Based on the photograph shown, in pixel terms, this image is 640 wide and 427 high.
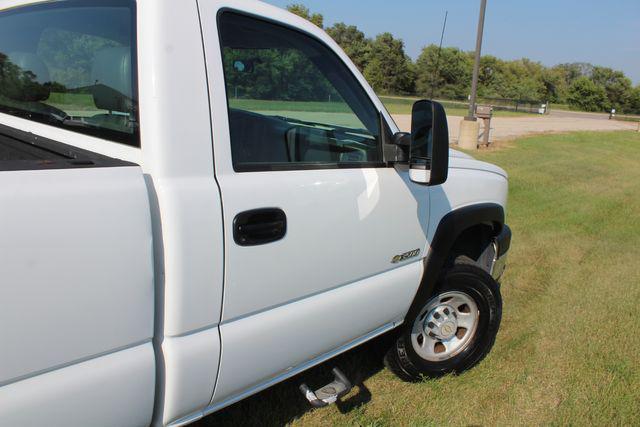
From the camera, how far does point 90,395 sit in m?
1.48

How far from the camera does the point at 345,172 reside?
2148 millimetres

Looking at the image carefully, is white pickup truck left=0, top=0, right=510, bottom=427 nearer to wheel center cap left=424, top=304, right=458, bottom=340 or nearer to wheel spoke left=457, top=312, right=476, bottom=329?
wheel center cap left=424, top=304, right=458, bottom=340

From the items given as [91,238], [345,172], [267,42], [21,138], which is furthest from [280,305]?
[21,138]

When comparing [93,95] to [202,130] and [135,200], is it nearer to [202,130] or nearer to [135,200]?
[202,130]

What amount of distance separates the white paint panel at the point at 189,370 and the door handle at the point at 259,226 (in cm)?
34

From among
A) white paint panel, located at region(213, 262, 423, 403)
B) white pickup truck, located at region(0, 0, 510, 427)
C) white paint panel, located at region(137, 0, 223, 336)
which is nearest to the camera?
white pickup truck, located at region(0, 0, 510, 427)

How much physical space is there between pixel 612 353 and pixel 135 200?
3392 mm

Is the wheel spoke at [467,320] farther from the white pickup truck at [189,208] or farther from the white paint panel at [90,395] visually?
the white paint panel at [90,395]

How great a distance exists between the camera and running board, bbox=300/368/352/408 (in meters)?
2.24

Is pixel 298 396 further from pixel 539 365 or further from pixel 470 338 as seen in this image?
pixel 539 365

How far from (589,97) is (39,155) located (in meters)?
85.1

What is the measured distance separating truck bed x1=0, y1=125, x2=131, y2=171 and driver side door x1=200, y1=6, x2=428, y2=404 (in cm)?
41

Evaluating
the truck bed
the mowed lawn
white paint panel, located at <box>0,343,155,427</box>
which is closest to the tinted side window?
the truck bed

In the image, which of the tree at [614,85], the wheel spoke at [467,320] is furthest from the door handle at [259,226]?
the tree at [614,85]
